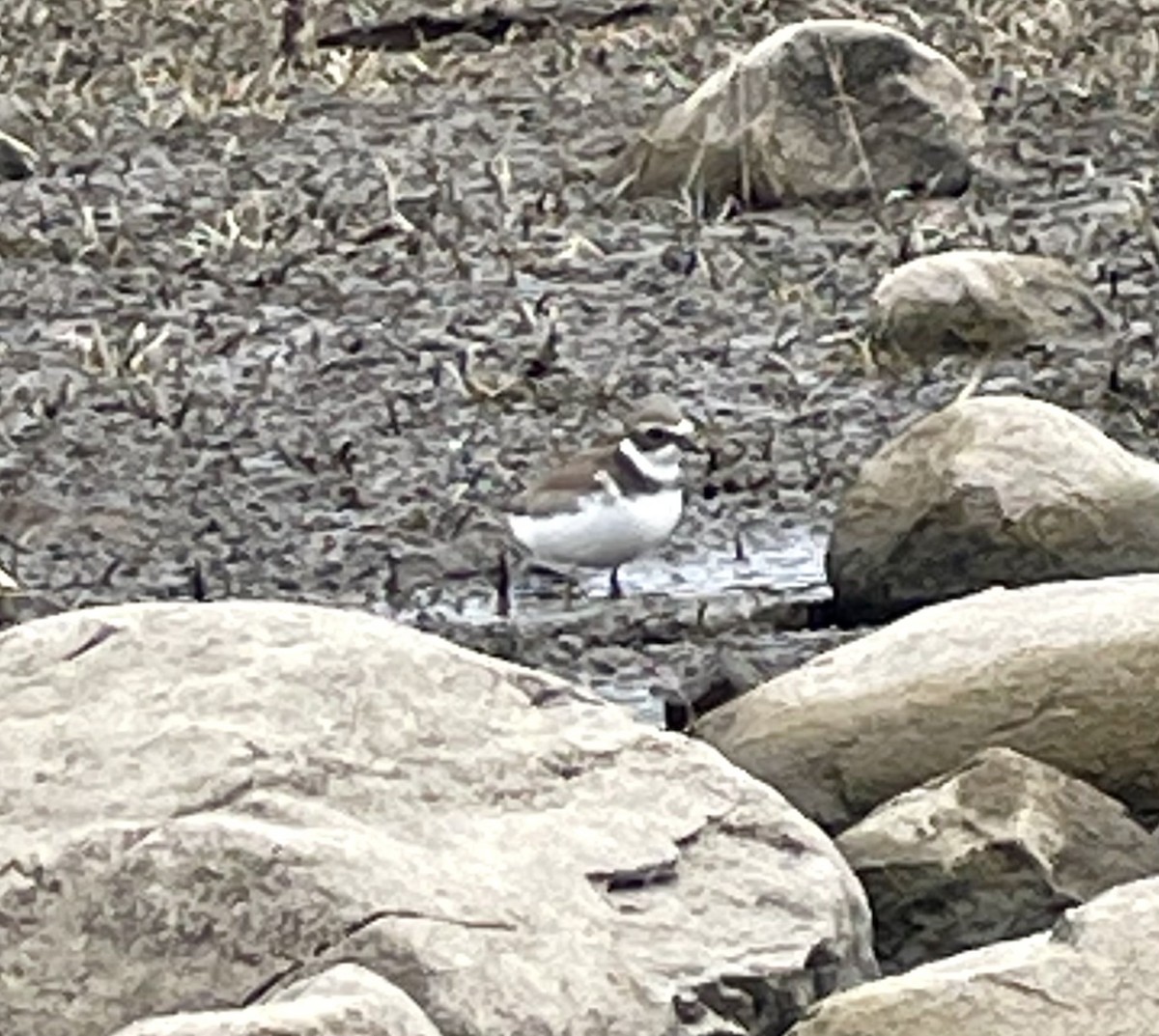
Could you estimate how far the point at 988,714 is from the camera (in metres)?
6.70

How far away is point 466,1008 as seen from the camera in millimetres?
5258

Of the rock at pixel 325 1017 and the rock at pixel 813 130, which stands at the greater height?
the rock at pixel 325 1017

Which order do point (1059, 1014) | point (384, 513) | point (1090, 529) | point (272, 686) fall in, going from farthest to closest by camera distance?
point (384, 513)
point (1090, 529)
point (272, 686)
point (1059, 1014)

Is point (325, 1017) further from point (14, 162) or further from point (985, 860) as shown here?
point (14, 162)

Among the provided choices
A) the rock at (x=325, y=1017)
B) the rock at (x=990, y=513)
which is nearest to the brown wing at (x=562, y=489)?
the rock at (x=990, y=513)

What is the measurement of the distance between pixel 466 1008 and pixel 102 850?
A: 0.56m

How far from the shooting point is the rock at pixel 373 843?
536cm

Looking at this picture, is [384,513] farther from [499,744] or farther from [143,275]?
[499,744]

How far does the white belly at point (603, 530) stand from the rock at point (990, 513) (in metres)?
0.37

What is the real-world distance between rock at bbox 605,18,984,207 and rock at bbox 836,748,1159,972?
557 centimetres

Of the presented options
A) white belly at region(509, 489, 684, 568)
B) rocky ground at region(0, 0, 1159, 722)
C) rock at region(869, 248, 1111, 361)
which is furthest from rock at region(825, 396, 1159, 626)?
rock at region(869, 248, 1111, 361)

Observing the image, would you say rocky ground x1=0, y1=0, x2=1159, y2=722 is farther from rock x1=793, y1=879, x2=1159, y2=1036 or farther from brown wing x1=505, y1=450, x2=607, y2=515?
rock x1=793, y1=879, x2=1159, y2=1036

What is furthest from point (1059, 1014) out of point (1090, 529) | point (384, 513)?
point (384, 513)

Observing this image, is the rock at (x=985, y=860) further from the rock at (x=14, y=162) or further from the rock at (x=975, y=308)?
the rock at (x=14, y=162)
